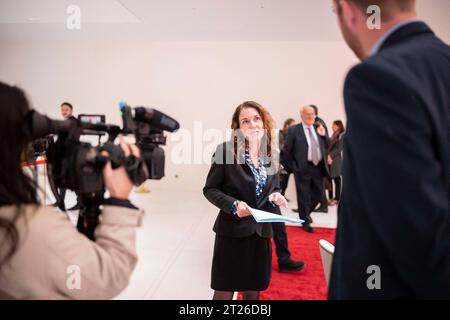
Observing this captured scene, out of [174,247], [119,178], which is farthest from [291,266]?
[119,178]

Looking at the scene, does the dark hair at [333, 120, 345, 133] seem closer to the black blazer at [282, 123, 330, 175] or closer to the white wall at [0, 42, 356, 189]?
the black blazer at [282, 123, 330, 175]

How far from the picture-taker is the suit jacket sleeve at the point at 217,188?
1389mm

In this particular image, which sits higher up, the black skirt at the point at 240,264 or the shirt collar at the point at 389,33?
the shirt collar at the point at 389,33

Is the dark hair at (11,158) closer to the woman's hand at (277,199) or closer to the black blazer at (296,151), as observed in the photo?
the woman's hand at (277,199)

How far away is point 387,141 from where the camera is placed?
565mm

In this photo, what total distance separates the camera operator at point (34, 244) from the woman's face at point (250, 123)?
74cm

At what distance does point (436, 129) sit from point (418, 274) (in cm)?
29

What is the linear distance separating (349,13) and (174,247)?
1.72 metres

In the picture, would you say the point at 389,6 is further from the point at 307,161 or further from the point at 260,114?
the point at 307,161

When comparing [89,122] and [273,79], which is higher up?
[273,79]

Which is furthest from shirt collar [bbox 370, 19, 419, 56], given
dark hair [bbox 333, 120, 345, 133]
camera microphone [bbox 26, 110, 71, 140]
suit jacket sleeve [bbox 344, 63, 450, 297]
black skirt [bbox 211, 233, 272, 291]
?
dark hair [bbox 333, 120, 345, 133]

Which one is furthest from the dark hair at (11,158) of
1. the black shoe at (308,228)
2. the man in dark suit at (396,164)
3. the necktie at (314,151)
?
the necktie at (314,151)

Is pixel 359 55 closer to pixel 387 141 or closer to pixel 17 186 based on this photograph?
pixel 387 141

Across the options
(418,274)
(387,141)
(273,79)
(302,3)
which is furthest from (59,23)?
(418,274)
